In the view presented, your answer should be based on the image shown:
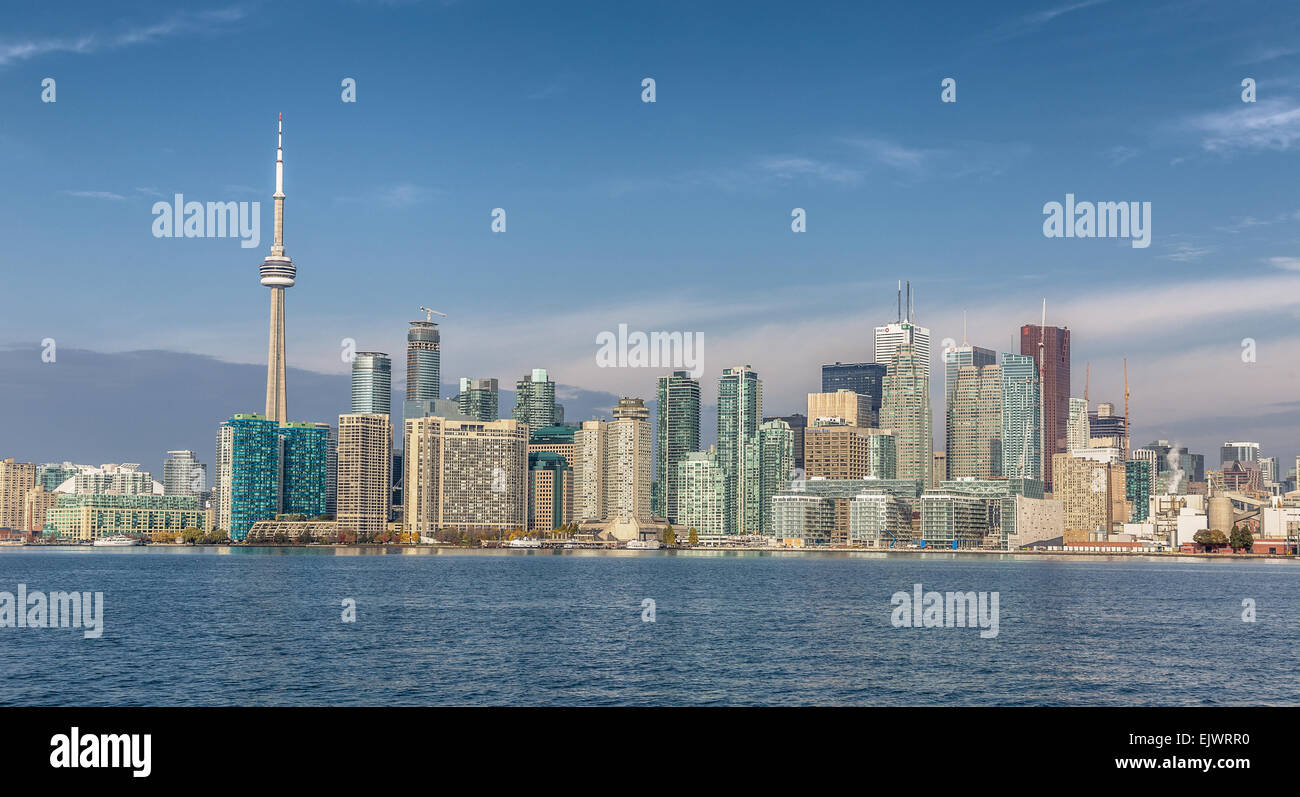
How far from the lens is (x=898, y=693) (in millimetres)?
46562

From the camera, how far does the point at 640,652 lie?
5947cm

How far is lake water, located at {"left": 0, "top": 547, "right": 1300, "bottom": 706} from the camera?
4644cm

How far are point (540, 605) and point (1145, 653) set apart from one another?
48340 millimetres

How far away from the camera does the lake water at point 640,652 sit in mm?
46438
